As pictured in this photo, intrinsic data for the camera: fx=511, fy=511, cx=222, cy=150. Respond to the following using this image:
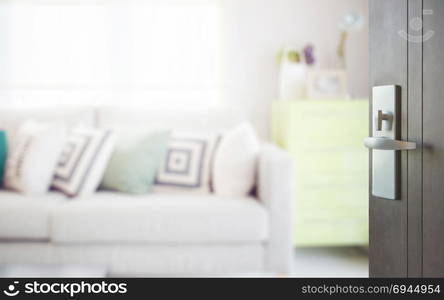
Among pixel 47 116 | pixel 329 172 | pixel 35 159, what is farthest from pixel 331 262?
pixel 47 116

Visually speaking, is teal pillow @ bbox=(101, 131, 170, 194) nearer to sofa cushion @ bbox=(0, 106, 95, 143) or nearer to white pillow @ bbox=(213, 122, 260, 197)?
white pillow @ bbox=(213, 122, 260, 197)

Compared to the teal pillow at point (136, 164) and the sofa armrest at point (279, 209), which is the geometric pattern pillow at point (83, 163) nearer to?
the teal pillow at point (136, 164)

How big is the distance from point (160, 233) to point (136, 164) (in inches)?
17.3

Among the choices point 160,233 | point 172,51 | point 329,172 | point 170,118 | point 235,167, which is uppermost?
point 172,51

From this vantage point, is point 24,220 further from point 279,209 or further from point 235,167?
point 279,209

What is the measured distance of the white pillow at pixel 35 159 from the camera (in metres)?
2.52

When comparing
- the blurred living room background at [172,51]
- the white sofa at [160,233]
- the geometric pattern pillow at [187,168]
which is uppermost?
the blurred living room background at [172,51]

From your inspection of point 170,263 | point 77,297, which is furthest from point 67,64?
point 77,297

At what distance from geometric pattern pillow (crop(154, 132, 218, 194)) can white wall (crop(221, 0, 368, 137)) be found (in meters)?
1.03

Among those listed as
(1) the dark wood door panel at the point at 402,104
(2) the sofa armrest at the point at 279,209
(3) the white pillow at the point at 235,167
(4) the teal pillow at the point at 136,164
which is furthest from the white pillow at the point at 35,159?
(1) the dark wood door panel at the point at 402,104

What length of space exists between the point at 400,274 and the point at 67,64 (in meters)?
3.22

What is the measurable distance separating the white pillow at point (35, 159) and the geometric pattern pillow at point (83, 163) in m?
0.05

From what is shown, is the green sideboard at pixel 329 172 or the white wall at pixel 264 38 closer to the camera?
the green sideboard at pixel 329 172

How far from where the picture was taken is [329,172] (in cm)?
301
